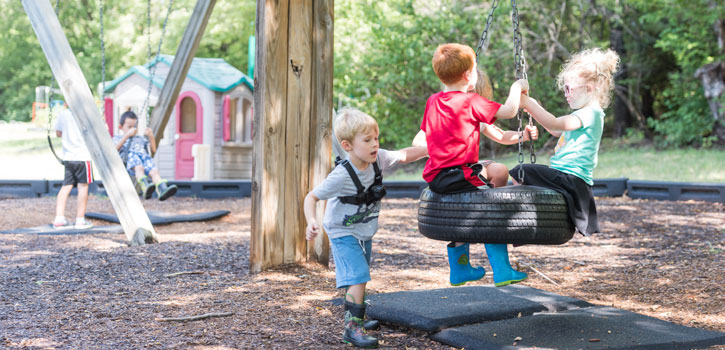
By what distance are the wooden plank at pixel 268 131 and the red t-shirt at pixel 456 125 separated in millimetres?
2055

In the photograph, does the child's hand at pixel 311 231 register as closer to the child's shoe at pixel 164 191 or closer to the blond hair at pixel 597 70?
the blond hair at pixel 597 70

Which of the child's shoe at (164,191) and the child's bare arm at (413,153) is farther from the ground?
the child's bare arm at (413,153)

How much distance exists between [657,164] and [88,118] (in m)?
11.6

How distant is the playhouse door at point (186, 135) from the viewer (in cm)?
1565

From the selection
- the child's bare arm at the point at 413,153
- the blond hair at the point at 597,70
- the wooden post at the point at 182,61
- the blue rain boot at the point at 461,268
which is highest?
the wooden post at the point at 182,61

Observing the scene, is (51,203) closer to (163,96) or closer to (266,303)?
(163,96)

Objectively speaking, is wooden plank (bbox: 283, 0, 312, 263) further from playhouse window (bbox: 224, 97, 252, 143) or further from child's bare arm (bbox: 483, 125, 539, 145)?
playhouse window (bbox: 224, 97, 252, 143)

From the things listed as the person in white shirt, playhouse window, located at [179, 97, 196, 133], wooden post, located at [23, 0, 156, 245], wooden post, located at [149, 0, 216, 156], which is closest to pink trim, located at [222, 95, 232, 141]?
playhouse window, located at [179, 97, 196, 133]

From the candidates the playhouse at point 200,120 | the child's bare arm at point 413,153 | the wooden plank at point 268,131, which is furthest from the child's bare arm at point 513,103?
the playhouse at point 200,120

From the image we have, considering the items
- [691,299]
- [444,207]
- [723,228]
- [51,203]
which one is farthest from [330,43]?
[51,203]

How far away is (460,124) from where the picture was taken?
3.55 m

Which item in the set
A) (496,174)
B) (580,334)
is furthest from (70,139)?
(580,334)

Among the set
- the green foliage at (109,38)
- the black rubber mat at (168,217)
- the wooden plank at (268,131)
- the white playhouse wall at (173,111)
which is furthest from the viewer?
the green foliage at (109,38)

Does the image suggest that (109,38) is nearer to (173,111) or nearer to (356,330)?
(173,111)
